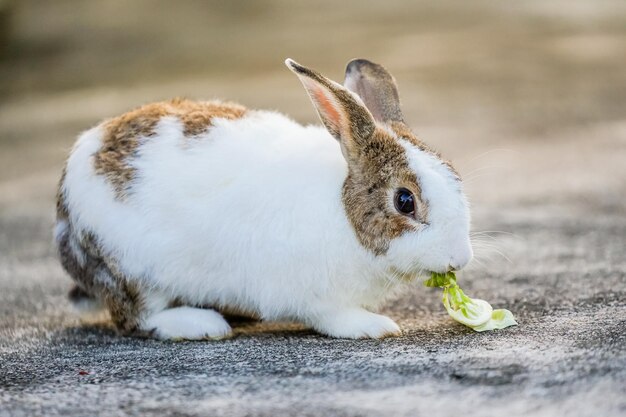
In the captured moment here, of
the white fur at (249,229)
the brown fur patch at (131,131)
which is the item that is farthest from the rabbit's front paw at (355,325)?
the brown fur patch at (131,131)

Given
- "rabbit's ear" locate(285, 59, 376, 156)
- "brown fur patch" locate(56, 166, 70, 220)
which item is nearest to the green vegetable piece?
"rabbit's ear" locate(285, 59, 376, 156)

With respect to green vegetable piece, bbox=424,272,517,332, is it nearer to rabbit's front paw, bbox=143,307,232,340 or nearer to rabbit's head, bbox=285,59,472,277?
rabbit's head, bbox=285,59,472,277

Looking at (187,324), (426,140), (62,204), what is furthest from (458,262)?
(426,140)

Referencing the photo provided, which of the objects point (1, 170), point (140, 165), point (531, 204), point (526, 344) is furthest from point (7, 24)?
point (526, 344)

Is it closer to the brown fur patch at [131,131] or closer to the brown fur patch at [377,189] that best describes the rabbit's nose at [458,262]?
the brown fur patch at [377,189]

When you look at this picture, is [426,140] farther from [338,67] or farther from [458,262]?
[458,262]

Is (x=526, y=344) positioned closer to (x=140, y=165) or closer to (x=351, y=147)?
(x=351, y=147)

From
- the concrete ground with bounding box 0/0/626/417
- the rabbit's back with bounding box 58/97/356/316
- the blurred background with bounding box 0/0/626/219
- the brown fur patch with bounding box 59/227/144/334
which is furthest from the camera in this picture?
the blurred background with bounding box 0/0/626/219
